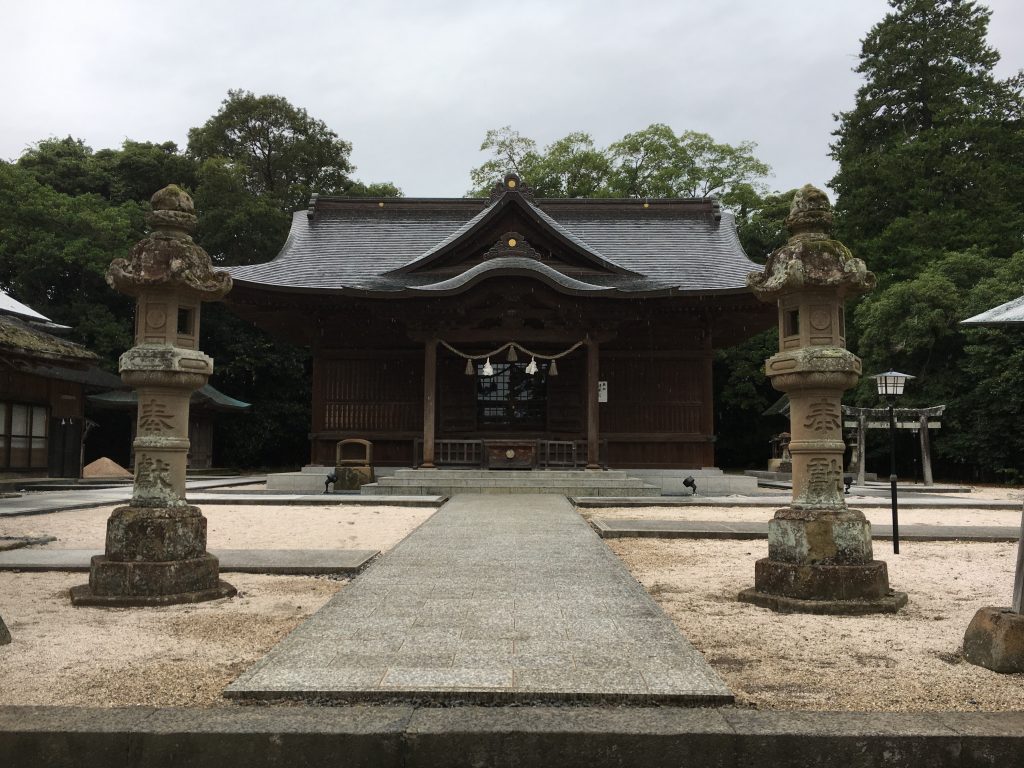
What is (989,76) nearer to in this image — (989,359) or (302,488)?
(989,359)

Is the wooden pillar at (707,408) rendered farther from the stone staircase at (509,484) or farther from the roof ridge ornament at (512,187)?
the roof ridge ornament at (512,187)

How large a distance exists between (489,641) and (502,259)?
43.2 feet

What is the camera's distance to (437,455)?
1680 cm

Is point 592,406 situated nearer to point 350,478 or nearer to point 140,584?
point 350,478

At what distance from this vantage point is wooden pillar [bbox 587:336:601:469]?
15820 mm

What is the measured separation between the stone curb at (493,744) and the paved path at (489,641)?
30 centimetres

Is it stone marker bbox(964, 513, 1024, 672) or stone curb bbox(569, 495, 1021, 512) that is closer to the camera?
stone marker bbox(964, 513, 1024, 672)

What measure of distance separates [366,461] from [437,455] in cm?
170

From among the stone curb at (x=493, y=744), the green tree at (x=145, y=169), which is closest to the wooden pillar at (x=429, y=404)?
the stone curb at (x=493, y=744)

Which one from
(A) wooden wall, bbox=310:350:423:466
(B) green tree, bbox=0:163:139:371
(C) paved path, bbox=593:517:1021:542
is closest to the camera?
(C) paved path, bbox=593:517:1021:542

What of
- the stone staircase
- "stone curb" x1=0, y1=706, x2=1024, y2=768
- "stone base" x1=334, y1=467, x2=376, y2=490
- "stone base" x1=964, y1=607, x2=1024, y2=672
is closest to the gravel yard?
"stone base" x1=964, y1=607, x2=1024, y2=672

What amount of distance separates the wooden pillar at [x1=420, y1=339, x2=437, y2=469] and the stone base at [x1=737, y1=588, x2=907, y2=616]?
1149 centimetres

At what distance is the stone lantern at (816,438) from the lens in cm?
470

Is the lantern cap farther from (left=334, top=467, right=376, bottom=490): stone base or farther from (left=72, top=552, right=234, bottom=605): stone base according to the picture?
(left=72, top=552, right=234, bottom=605): stone base
